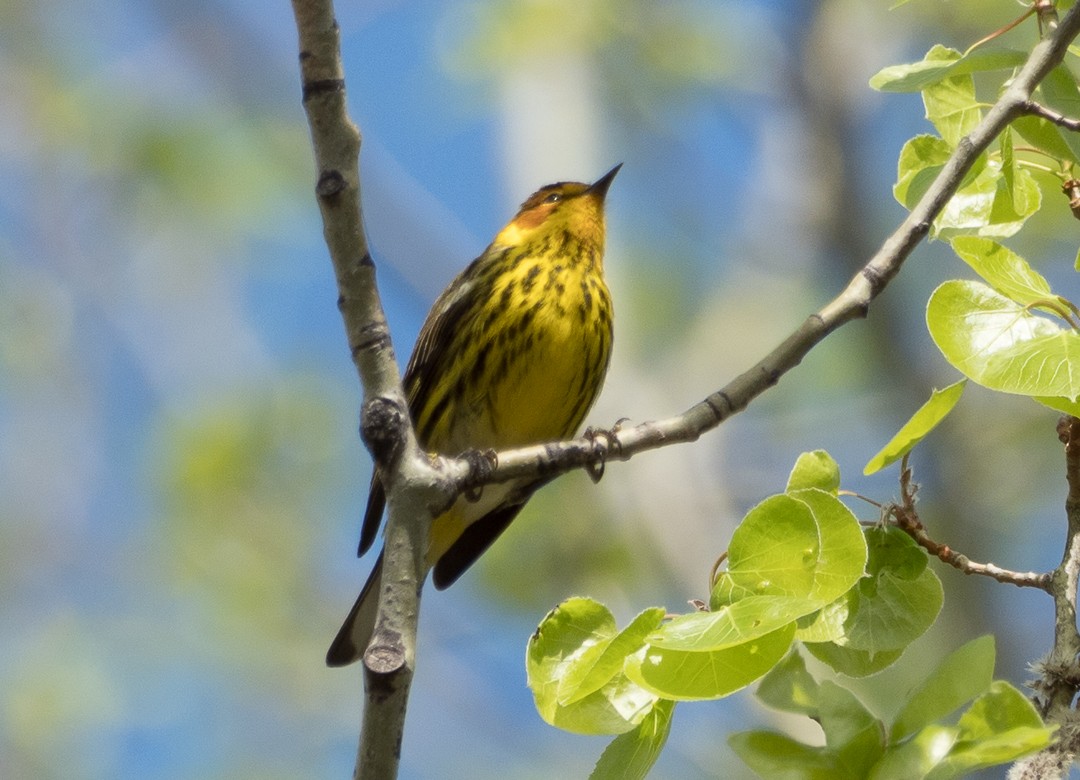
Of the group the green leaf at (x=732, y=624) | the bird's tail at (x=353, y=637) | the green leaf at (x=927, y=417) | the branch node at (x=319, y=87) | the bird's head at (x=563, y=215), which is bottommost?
the green leaf at (x=732, y=624)

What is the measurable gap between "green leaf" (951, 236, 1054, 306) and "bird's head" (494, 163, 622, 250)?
10.3 feet

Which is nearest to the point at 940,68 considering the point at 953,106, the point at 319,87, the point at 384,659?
the point at 953,106

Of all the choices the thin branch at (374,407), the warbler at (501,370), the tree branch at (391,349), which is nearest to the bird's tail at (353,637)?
the warbler at (501,370)

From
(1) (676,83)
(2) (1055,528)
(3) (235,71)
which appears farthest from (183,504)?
(2) (1055,528)

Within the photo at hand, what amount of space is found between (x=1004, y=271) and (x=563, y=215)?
3.36 meters

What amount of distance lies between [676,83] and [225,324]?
4.20 m

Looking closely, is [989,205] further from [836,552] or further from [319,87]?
[319,87]

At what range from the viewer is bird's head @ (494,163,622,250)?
515cm

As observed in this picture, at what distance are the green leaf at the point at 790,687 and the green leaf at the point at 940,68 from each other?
992 millimetres

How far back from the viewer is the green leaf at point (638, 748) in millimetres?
1859

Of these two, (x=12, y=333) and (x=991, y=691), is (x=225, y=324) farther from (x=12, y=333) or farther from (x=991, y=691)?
Answer: (x=991, y=691)

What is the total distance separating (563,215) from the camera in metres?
5.26

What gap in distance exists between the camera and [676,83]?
1055cm

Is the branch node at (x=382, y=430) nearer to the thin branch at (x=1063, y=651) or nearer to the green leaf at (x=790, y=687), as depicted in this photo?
the green leaf at (x=790, y=687)
